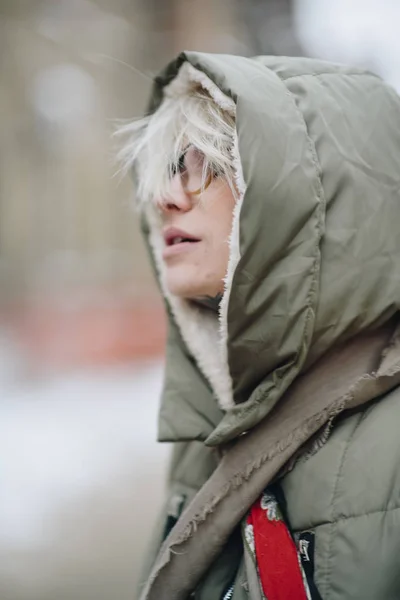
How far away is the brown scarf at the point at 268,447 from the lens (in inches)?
42.5

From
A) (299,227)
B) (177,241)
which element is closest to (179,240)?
(177,241)

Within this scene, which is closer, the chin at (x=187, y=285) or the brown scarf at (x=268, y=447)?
the brown scarf at (x=268, y=447)

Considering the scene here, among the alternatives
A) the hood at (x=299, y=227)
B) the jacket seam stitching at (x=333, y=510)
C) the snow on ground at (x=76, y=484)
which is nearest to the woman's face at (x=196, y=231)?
the hood at (x=299, y=227)

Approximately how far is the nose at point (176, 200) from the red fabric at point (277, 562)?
2.02ft

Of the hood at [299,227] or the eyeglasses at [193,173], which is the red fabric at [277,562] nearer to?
the hood at [299,227]

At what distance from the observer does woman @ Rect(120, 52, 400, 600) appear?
1.01m

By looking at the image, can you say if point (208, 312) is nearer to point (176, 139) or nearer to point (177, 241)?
point (177, 241)

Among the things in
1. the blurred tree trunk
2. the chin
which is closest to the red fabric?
the chin

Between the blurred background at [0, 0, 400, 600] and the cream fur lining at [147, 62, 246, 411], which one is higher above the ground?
the cream fur lining at [147, 62, 246, 411]

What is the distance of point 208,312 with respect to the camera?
150cm

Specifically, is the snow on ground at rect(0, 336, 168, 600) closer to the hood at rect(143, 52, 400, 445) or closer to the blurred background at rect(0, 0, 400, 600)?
the blurred background at rect(0, 0, 400, 600)

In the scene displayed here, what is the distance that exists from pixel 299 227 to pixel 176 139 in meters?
0.39

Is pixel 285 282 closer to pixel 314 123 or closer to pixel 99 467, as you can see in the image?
pixel 314 123

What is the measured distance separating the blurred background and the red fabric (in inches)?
66.6
